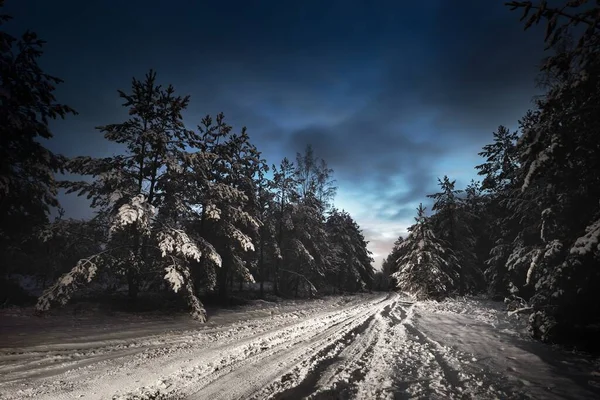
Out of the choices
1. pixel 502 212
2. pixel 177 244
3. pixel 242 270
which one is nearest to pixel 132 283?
pixel 177 244

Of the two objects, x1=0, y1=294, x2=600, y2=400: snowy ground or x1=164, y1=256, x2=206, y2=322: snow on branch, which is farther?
x1=164, y1=256, x2=206, y2=322: snow on branch

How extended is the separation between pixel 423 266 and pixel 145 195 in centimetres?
2185

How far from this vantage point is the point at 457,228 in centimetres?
3072

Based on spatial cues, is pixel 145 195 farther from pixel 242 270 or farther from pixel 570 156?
pixel 570 156

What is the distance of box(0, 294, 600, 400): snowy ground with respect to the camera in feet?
13.9

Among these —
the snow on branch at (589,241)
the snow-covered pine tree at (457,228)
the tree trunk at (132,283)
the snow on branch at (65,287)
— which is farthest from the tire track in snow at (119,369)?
the snow-covered pine tree at (457,228)

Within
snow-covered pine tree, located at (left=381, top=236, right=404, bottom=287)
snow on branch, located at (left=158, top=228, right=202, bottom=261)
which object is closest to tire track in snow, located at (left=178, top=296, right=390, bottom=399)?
snow on branch, located at (left=158, top=228, right=202, bottom=261)

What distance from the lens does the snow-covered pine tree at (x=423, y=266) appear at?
23.7 metres

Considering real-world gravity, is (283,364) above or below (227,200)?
below

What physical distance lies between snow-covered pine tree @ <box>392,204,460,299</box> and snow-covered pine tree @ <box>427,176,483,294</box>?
360cm

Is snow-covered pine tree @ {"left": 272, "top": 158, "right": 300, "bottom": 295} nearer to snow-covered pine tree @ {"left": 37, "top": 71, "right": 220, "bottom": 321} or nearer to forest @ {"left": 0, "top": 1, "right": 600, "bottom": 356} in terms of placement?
forest @ {"left": 0, "top": 1, "right": 600, "bottom": 356}

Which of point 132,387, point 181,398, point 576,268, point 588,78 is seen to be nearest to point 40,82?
point 132,387

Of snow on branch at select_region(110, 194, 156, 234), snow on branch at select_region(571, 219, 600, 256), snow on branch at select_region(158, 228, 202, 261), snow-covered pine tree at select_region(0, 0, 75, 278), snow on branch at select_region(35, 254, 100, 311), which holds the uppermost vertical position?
snow-covered pine tree at select_region(0, 0, 75, 278)

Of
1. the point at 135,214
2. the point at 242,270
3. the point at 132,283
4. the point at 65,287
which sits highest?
the point at 135,214
